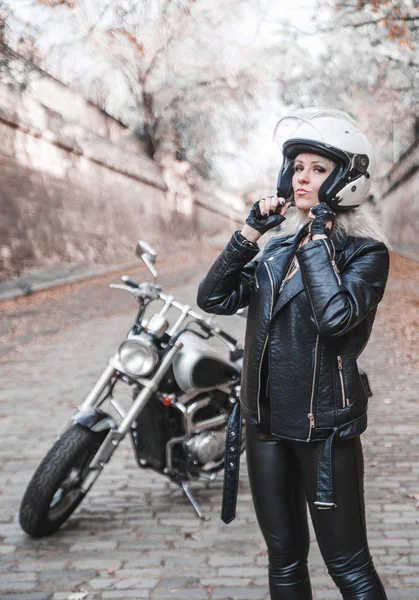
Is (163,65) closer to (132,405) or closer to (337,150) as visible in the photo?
(132,405)

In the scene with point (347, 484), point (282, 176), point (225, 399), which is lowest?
point (225, 399)

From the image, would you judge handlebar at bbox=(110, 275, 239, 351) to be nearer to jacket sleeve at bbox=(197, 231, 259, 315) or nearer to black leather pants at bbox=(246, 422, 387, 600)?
jacket sleeve at bbox=(197, 231, 259, 315)

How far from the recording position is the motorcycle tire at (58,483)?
3342 millimetres

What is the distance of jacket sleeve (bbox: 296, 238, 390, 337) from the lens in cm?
194

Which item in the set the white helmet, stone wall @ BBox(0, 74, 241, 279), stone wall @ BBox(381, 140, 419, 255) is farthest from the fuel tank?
stone wall @ BBox(381, 140, 419, 255)

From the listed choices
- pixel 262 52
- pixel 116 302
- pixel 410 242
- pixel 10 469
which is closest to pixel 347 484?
pixel 10 469

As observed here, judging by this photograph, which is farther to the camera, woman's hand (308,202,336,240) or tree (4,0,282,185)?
tree (4,0,282,185)

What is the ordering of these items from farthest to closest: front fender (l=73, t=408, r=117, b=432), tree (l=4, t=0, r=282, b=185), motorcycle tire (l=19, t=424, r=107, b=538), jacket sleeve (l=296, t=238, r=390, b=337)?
tree (l=4, t=0, r=282, b=185) < front fender (l=73, t=408, r=117, b=432) < motorcycle tire (l=19, t=424, r=107, b=538) < jacket sleeve (l=296, t=238, r=390, b=337)

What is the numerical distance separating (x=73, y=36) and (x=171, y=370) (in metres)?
20.2

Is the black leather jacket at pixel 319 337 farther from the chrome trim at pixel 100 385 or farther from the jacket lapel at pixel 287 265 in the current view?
the chrome trim at pixel 100 385

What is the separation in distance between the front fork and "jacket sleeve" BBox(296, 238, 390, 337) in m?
1.65

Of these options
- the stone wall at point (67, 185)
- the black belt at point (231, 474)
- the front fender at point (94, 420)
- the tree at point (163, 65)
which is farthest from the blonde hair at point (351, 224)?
the tree at point (163, 65)

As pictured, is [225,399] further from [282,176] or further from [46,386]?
[46,386]

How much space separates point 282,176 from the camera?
2291 millimetres
